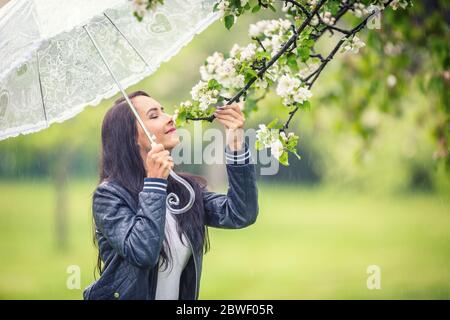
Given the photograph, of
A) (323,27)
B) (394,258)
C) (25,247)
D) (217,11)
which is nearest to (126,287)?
(217,11)

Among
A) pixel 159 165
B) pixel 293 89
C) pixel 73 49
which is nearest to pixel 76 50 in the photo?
pixel 73 49

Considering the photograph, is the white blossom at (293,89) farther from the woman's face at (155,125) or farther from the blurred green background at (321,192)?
the blurred green background at (321,192)

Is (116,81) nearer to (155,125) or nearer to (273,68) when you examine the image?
(155,125)

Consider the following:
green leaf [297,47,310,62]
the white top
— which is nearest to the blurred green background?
green leaf [297,47,310,62]

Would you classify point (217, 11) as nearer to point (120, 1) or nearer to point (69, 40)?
point (120, 1)

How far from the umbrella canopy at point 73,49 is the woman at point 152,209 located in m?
0.17

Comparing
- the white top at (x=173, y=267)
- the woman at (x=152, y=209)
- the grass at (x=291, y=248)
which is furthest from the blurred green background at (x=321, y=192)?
the white top at (x=173, y=267)

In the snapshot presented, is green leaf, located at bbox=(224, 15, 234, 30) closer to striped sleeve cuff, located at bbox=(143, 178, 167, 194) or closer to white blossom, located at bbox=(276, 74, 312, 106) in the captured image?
white blossom, located at bbox=(276, 74, 312, 106)

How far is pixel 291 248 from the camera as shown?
39.5ft

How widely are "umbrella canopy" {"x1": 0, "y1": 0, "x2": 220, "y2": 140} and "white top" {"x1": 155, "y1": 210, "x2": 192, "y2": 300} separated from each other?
1.75ft

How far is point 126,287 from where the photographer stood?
2.21 metres

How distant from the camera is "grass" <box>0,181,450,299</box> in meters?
8.86

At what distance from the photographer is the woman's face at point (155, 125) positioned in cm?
242
